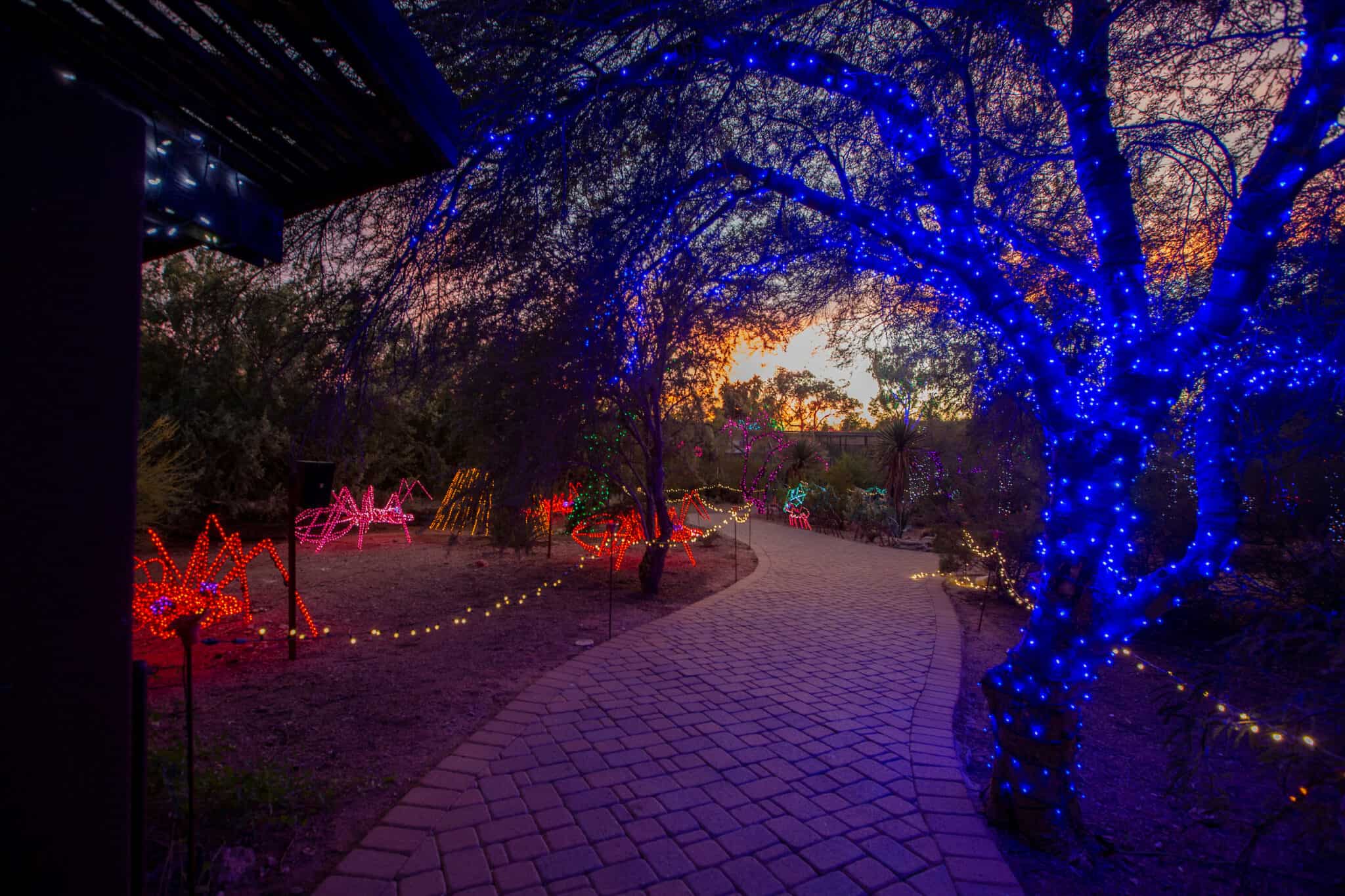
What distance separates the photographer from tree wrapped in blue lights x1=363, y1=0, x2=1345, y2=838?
9.70 feet

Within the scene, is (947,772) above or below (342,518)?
below

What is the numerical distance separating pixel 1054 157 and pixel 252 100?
3964 millimetres

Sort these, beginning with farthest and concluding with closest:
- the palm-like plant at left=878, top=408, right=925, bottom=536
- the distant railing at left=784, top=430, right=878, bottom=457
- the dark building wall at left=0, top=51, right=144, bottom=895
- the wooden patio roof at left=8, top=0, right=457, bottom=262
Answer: the distant railing at left=784, top=430, right=878, bottom=457 → the palm-like plant at left=878, top=408, right=925, bottom=536 → the wooden patio roof at left=8, top=0, right=457, bottom=262 → the dark building wall at left=0, top=51, right=144, bottom=895

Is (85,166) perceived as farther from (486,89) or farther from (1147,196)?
(1147,196)

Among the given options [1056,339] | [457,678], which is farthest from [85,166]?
[1056,339]

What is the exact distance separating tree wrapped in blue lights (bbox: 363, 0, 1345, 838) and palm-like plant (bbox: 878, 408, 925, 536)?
13851 millimetres

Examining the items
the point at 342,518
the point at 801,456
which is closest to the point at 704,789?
the point at 342,518

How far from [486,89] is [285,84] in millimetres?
1696

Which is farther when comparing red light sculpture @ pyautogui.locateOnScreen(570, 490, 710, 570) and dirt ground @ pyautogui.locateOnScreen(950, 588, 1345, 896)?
red light sculpture @ pyautogui.locateOnScreen(570, 490, 710, 570)

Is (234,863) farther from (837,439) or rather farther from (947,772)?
(837,439)

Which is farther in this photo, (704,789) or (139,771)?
(704,789)

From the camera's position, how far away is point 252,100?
83.8 inches

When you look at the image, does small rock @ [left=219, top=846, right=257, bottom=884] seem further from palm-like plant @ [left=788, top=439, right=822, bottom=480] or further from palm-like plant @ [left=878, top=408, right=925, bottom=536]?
palm-like plant @ [left=788, top=439, right=822, bottom=480]

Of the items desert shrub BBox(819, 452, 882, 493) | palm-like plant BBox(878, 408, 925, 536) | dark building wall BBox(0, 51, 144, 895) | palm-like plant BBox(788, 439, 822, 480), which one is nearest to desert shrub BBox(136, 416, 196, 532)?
dark building wall BBox(0, 51, 144, 895)
